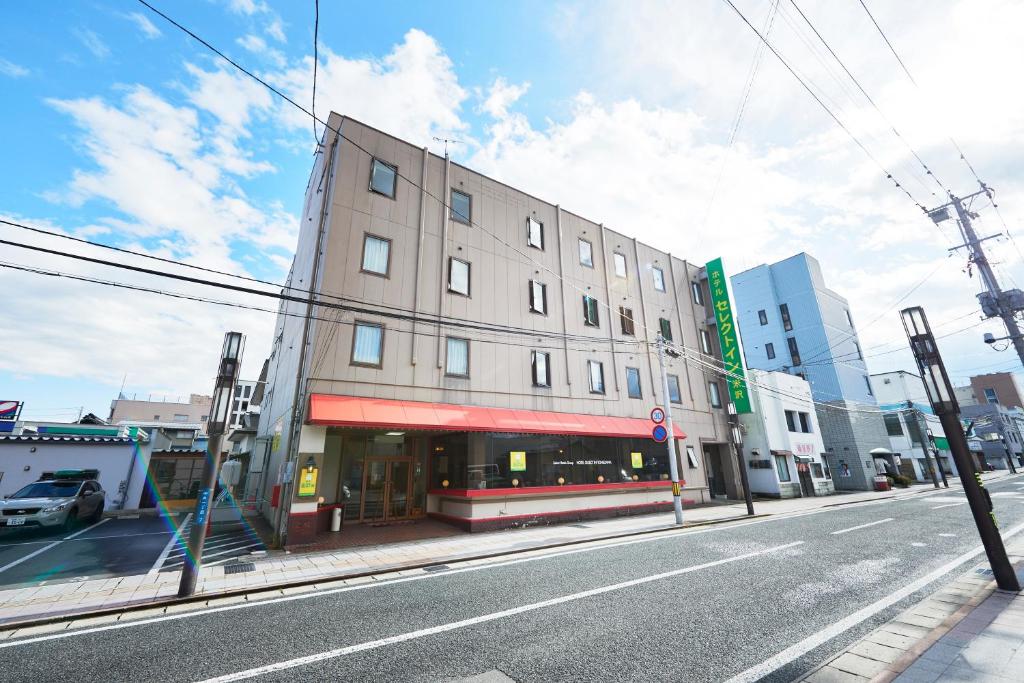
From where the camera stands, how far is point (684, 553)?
32.7ft

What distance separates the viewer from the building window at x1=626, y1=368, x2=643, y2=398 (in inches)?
814

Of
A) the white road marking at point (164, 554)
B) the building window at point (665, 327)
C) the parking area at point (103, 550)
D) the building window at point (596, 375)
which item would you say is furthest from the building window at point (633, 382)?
the white road marking at point (164, 554)

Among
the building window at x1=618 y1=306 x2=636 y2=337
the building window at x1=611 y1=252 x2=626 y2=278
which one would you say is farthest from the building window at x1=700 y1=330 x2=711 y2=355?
the building window at x1=611 y1=252 x2=626 y2=278

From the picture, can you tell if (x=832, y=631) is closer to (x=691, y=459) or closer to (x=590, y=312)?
(x=590, y=312)

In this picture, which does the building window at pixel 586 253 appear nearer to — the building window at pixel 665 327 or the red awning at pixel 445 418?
the building window at pixel 665 327

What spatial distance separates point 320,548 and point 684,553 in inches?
379

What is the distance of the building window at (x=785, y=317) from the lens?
117ft

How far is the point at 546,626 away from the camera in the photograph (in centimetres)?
546

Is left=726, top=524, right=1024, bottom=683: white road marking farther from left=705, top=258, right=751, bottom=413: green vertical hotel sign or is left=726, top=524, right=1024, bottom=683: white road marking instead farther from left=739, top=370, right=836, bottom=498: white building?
left=739, top=370, right=836, bottom=498: white building

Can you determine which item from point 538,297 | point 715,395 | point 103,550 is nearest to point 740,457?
point 715,395

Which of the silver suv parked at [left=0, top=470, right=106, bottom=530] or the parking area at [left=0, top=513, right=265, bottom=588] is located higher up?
the silver suv parked at [left=0, top=470, right=106, bottom=530]

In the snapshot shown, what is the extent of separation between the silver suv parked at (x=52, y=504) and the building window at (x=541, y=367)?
693 inches

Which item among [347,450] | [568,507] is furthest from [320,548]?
[568,507]

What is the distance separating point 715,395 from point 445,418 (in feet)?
60.3
